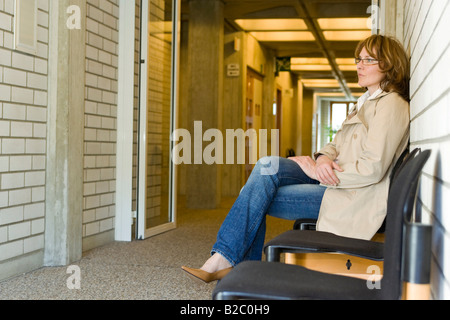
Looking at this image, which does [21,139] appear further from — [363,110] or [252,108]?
[252,108]

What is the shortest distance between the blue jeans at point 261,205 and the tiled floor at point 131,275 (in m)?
0.39

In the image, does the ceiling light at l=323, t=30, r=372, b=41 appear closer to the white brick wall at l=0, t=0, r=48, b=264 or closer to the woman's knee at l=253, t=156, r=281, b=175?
the white brick wall at l=0, t=0, r=48, b=264

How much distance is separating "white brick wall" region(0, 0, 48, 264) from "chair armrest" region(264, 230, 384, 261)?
5.92 feet

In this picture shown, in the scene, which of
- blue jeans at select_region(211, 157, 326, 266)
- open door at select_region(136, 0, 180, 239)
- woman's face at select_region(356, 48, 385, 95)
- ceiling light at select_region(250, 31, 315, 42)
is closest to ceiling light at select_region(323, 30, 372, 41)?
ceiling light at select_region(250, 31, 315, 42)

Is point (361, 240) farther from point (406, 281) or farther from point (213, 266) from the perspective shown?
point (406, 281)

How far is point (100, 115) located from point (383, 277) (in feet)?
10.7

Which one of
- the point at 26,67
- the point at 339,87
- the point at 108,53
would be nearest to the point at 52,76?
the point at 26,67

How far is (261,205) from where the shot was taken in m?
2.34

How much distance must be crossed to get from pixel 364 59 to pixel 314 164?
0.51 meters

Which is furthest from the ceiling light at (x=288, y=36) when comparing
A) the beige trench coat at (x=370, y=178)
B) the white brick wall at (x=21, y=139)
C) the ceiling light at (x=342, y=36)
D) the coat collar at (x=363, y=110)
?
the beige trench coat at (x=370, y=178)

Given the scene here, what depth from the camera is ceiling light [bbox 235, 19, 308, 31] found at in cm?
873

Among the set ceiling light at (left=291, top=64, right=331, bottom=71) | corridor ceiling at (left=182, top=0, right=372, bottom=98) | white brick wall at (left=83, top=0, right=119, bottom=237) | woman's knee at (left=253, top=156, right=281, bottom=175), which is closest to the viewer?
woman's knee at (left=253, top=156, right=281, bottom=175)

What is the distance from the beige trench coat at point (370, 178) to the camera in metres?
2.06
